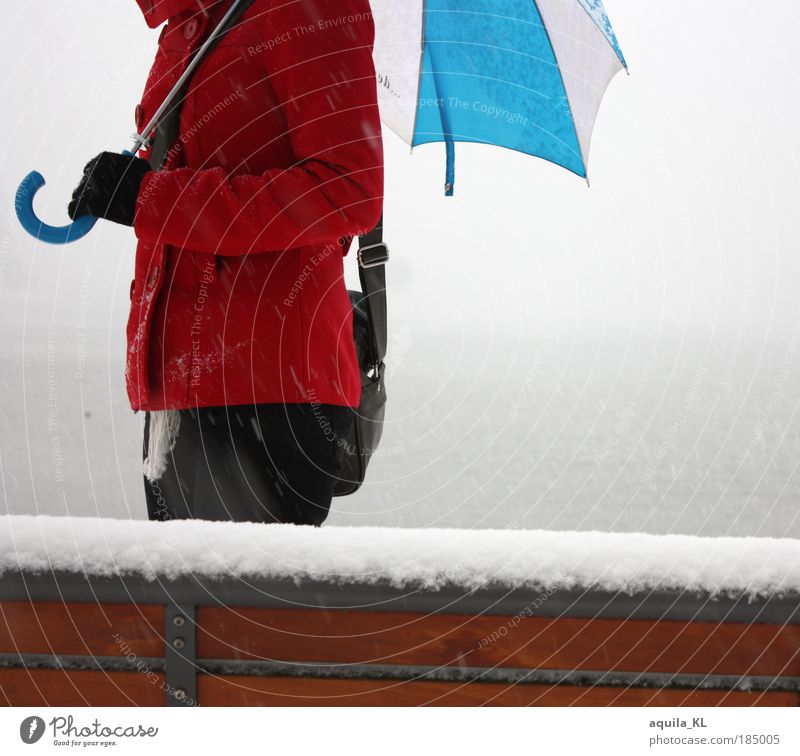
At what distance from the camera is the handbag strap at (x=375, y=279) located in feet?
3.71

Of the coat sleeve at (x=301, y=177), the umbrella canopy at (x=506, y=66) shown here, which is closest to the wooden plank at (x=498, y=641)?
the coat sleeve at (x=301, y=177)

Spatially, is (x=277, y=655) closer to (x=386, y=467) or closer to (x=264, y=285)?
(x=264, y=285)

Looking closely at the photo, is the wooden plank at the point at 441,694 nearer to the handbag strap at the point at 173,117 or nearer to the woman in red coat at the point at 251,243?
the woman in red coat at the point at 251,243

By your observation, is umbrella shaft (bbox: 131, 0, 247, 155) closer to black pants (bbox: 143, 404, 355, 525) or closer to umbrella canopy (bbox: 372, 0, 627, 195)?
black pants (bbox: 143, 404, 355, 525)

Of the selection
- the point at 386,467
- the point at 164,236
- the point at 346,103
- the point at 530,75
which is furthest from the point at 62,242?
the point at 386,467

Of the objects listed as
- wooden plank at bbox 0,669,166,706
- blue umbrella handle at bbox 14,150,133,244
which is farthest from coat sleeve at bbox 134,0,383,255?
wooden plank at bbox 0,669,166,706

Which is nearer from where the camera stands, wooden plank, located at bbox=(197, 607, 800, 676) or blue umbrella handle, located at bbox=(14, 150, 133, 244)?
wooden plank, located at bbox=(197, 607, 800, 676)

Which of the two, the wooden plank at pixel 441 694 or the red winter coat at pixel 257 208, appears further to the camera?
the red winter coat at pixel 257 208

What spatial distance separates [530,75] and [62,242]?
905 mm

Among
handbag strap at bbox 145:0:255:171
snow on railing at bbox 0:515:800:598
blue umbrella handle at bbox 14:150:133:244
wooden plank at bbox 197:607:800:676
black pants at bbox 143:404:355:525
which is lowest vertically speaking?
wooden plank at bbox 197:607:800:676

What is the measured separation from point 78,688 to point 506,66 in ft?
4.11

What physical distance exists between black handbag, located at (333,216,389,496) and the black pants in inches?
2.6

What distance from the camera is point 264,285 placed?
976mm

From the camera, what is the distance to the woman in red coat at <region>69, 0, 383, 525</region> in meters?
0.93
